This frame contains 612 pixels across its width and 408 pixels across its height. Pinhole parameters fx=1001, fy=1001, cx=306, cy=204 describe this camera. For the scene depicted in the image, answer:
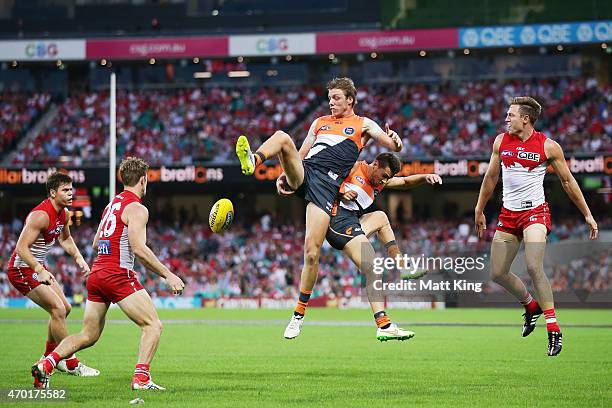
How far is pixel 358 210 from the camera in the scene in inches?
544

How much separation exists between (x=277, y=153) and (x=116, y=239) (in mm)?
2502

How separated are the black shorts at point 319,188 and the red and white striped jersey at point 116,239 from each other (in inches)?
116

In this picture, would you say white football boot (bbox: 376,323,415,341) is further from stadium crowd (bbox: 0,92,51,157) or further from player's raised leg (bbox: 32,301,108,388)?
stadium crowd (bbox: 0,92,51,157)

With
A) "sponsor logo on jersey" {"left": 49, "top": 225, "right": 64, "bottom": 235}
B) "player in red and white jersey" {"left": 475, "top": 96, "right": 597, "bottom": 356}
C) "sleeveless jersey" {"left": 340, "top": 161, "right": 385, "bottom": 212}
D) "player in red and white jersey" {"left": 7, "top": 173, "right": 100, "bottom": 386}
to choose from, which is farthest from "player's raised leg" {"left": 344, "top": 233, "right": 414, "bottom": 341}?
"sponsor logo on jersey" {"left": 49, "top": 225, "right": 64, "bottom": 235}

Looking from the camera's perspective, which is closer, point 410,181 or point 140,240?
point 140,240

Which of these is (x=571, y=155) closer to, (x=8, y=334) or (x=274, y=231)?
(x=274, y=231)

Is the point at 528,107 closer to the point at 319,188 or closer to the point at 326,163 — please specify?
the point at 326,163

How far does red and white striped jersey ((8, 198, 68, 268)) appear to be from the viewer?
485 inches

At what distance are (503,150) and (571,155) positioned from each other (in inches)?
953

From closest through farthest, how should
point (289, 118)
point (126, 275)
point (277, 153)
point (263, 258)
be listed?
point (126, 275) < point (277, 153) < point (263, 258) < point (289, 118)

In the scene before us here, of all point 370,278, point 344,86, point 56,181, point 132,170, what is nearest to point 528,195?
point 370,278

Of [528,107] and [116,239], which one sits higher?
[528,107]

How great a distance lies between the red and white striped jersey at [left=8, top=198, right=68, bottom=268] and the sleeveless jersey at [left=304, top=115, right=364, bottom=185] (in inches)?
127

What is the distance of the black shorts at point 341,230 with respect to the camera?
13211 mm
